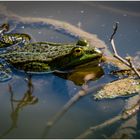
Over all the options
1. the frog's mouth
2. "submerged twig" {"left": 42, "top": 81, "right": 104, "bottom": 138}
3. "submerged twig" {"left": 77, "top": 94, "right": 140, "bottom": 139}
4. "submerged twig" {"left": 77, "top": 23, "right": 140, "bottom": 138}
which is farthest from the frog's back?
"submerged twig" {"left": 77, "top": 94, "right": 140, "bottom": 139}

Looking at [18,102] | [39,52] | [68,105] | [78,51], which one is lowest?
[18,102]

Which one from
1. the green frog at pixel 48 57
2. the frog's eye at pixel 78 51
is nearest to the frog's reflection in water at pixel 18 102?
the green frog at pixel 48 57

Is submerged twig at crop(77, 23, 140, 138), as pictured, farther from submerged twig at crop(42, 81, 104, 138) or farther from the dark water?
submerged twig at crop(42, 81, 104, 138)

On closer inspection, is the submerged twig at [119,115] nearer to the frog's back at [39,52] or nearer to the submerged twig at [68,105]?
the submerged twig at [68,105]

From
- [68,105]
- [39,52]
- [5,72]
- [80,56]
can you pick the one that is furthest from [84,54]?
[5,72]

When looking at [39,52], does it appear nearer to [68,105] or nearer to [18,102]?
[18,102]

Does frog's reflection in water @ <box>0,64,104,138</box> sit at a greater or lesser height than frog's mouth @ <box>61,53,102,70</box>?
lesser
